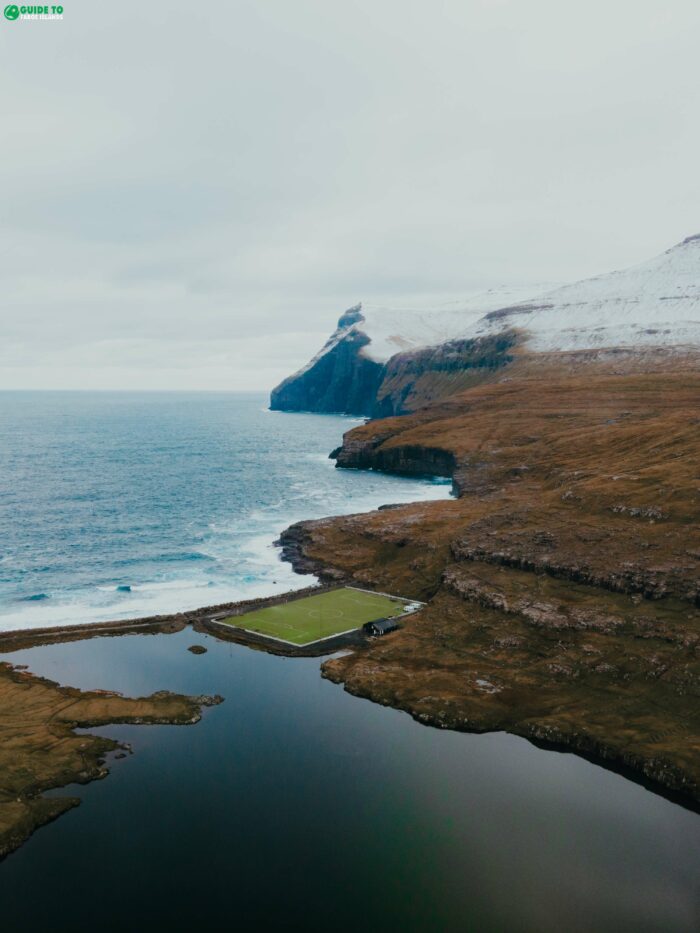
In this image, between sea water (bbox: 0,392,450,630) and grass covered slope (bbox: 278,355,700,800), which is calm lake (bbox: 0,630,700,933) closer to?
grass covered slope (bbox: 278,355,700,800)

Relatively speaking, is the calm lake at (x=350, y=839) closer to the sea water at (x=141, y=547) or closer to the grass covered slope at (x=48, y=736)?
the grass covered slope at (x=48, y=736)

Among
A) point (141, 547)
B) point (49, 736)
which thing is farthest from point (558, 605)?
point (141, 547)

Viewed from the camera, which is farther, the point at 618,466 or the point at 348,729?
the point at 618,466

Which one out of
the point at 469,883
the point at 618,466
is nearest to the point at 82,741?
the point at 469,883

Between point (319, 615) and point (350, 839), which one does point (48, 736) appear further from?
point (319, 615)

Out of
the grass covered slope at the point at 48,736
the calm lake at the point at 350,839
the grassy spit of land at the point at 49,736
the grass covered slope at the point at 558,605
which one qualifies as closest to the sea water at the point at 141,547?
the grass covered slope at the point at 558,605

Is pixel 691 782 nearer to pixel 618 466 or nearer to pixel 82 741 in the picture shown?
pixel 82 741

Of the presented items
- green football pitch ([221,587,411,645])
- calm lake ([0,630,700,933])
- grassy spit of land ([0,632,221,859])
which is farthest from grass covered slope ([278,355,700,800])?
grassy spit of land ([0,632,221,859])
